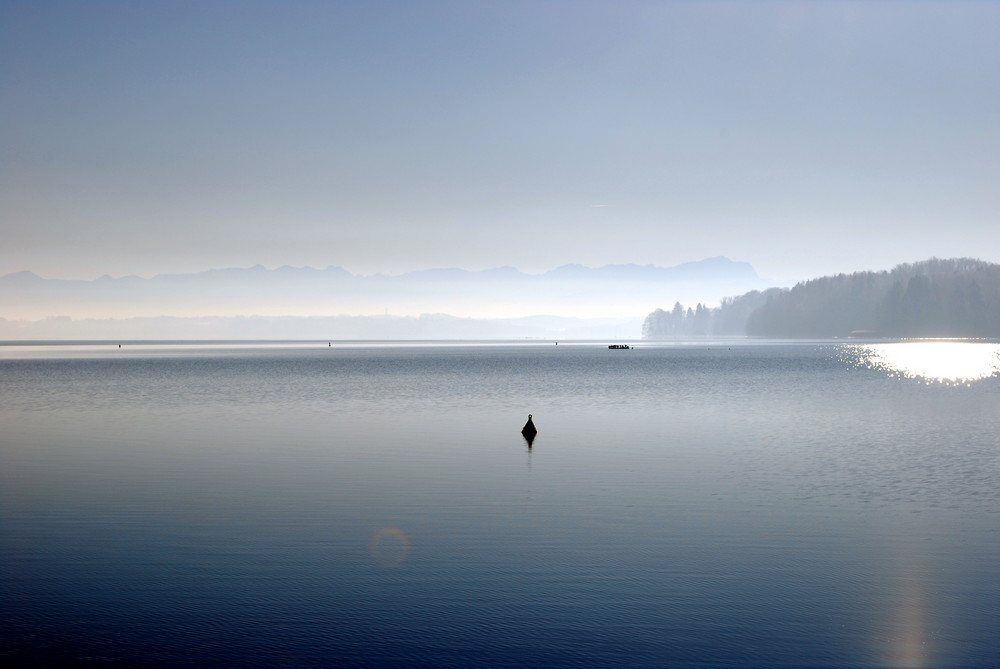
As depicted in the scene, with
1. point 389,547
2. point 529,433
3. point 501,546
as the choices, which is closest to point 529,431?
point 529,433

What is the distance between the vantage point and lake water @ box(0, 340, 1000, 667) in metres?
14.1

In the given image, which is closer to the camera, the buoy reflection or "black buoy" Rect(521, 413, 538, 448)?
the buoy reflection

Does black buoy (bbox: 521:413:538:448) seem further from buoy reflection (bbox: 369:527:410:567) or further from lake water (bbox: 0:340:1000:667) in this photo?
buoy reflection (bbox: 369:527:410:567)

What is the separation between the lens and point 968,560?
19438mm

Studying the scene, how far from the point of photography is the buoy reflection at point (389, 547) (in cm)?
1948

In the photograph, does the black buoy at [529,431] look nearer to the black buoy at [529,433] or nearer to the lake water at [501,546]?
the black buoy at [529,433]

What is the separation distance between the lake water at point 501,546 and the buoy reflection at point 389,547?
0.41ft

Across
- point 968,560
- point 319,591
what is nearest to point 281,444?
point 319,591

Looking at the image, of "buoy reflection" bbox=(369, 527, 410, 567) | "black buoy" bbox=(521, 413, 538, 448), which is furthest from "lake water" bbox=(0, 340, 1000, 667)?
"black buoy" bbox=(521, 413, 538, 448)

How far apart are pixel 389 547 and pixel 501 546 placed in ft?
8.87

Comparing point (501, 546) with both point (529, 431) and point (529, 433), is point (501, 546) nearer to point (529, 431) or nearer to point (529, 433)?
point (529, 433)

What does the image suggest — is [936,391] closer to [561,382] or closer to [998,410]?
[998,410]

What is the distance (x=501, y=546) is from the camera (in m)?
20.9

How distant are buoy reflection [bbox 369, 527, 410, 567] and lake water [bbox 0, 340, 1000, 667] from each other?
13cm
